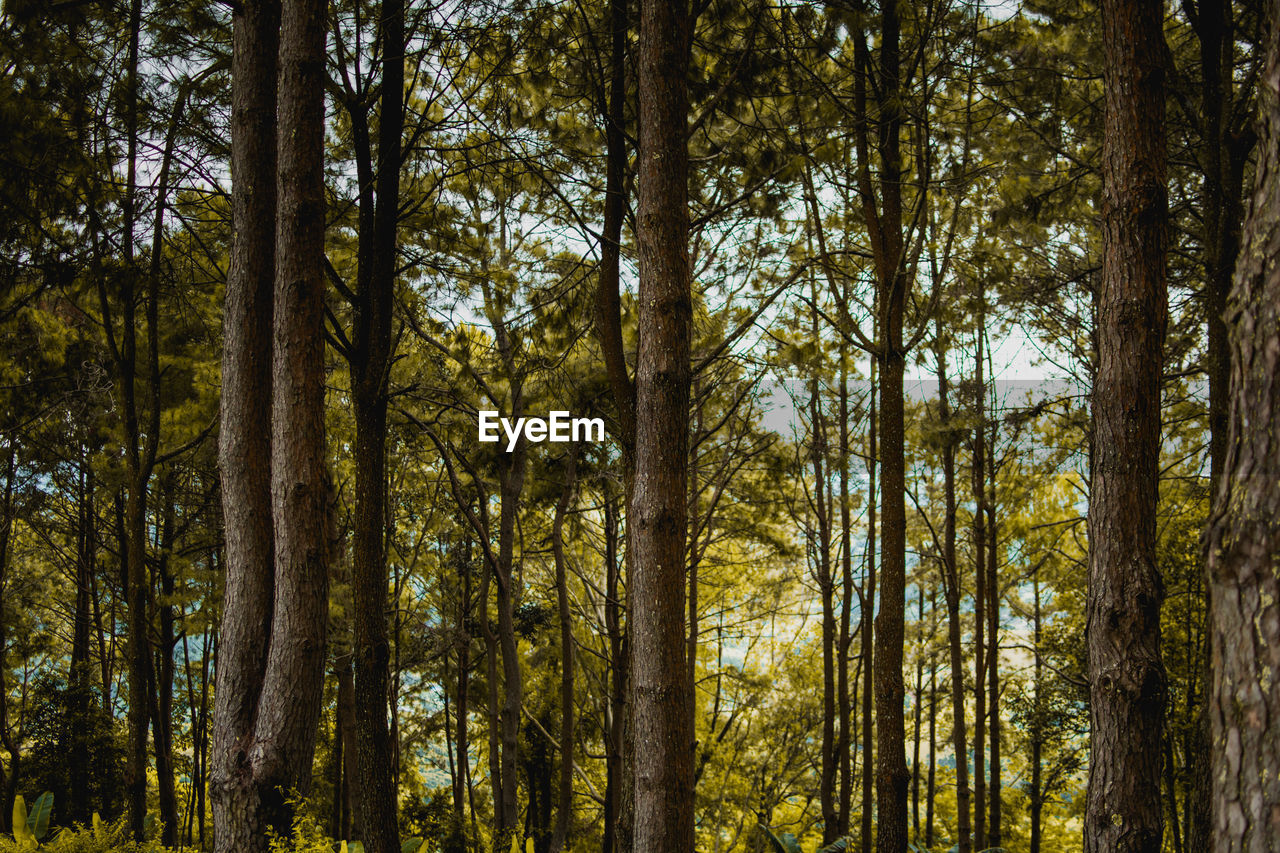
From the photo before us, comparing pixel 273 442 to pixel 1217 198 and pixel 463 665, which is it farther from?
pixel 463 665

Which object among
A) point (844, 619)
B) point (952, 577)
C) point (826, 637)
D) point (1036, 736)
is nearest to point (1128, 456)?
point (952, 577)

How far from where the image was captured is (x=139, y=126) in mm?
6371

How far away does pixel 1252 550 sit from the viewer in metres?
1.29

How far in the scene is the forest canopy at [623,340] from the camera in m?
3.61

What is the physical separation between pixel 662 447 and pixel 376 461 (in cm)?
208

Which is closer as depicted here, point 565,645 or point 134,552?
point 134,552

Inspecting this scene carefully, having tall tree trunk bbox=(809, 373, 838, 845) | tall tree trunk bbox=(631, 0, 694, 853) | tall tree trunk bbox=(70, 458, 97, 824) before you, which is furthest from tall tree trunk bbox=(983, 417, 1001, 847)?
tall tree trunk bbox=(70, 458, 97, 824)

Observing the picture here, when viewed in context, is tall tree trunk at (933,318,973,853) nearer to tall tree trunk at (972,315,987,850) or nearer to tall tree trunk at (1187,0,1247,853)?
tall tree trunk at (972,315,987,850)

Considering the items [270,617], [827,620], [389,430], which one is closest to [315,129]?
[270,617]

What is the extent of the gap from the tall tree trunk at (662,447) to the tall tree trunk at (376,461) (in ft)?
5.49

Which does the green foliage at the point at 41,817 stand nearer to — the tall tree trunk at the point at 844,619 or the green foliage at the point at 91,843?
the green foliage at the point at 91,843

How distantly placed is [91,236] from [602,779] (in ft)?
45.2

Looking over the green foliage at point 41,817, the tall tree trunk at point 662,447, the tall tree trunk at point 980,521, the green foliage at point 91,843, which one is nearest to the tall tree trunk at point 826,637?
the tall tree trunk at point 980,521

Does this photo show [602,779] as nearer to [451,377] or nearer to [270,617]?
[451,377]
